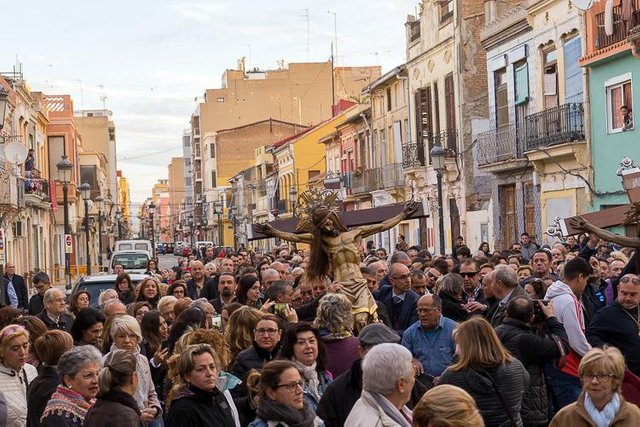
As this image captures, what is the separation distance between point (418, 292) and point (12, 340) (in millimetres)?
5260

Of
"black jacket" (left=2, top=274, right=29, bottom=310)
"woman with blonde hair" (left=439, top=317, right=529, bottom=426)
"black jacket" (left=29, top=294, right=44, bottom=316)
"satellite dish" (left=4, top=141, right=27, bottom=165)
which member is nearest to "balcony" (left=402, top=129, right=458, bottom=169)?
"satellite dish" (left=4, top=141, right=27, bottom=165)

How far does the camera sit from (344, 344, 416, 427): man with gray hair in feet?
20.9

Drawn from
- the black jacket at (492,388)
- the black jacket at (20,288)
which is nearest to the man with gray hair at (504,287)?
the black jacket at (492,388)

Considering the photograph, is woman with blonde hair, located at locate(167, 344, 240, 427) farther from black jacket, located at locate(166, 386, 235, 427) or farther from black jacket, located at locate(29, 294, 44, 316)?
black jacket, located at locate(29, 294, 44, 316)

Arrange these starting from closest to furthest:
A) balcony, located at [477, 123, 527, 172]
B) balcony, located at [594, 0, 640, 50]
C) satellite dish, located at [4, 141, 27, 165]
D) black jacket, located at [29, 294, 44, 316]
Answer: black jacket, located at [29, 294, 44, 316] < balcony, located at [594, 0, 640, 50] < balcony, located at [477, 123, 527, 172] < satellite dish, located at [4, 141, 27, 165]

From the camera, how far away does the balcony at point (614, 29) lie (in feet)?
85.1

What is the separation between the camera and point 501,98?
3509 cm

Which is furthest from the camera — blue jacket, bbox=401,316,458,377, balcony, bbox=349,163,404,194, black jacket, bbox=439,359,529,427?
balcony, bbox=349,163,404,194

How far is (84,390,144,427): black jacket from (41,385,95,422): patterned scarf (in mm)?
301

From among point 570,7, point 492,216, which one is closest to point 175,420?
point 570,7

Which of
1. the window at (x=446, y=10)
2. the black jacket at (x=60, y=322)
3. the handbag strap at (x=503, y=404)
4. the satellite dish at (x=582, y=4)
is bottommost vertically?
the handbag strap at (x=503, y=404)

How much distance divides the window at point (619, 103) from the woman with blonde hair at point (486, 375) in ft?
64.5

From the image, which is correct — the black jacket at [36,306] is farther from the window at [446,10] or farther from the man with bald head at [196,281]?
the window at [446,10]

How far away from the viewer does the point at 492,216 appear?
36.2 metres
